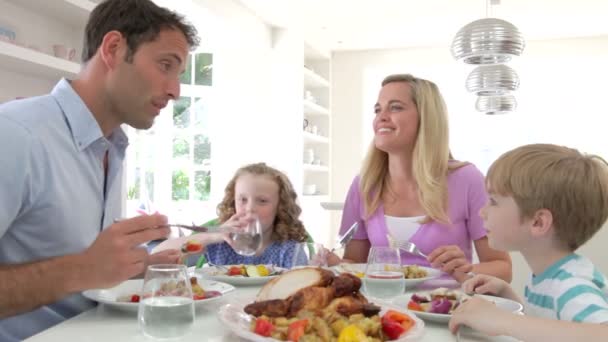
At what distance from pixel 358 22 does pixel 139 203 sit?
3.36m

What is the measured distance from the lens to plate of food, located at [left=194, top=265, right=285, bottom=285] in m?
1.36

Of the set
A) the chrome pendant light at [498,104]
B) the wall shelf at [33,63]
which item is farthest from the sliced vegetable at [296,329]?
the chrome pendant light at [498,104]

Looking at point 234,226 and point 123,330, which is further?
point 234,226

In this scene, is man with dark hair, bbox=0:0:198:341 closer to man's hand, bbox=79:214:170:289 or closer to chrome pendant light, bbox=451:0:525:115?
man's hand, bbox=79:214:170:289

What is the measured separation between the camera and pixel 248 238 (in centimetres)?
163

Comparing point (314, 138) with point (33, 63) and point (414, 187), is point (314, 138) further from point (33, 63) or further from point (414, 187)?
point (414, 187)

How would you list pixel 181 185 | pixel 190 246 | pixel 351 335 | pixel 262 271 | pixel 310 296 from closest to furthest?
pixel 351 335 < pixel 310 296 < pixel 262 271 < pixel 190 246 < pixel 181 185

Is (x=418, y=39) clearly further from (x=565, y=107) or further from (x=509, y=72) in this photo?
(x=509, y=72)

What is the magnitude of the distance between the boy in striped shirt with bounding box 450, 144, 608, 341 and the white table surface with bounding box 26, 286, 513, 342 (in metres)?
0.25

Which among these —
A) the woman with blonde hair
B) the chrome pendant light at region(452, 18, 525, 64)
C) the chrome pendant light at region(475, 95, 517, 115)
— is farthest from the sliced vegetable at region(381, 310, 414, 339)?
the chrome pendant light at region(475, 95, 517, 115)

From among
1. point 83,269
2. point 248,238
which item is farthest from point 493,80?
point 83,269

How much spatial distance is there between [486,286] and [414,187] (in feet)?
2.35

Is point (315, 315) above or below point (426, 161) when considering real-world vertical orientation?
below

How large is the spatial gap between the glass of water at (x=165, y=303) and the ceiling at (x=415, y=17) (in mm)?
5011
